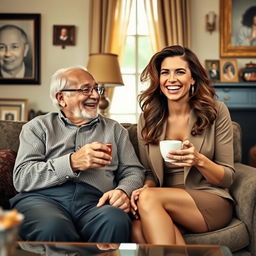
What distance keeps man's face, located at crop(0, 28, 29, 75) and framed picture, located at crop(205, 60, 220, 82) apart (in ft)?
6.47

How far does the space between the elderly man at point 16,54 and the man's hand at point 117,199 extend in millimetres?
3225

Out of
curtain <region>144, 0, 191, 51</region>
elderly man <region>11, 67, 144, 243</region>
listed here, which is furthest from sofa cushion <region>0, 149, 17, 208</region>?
curtain <region>144, 0, 191, 51</region>

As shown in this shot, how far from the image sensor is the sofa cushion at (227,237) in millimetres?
1812

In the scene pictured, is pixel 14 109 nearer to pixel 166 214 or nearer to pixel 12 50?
pixel 12 50

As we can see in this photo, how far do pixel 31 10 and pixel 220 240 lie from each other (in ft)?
12.4

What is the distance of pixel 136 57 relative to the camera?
5000mm

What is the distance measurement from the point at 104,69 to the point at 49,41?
1.22 m

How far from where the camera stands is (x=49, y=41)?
4.85 meters

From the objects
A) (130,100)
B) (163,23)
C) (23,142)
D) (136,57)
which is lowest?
(23,142)

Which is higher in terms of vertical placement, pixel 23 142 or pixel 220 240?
pixel 23 142

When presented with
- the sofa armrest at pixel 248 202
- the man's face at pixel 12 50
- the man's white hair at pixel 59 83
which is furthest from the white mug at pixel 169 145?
the man's face at pixel 12 50

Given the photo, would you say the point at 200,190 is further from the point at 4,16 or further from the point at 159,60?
the point at 4,16

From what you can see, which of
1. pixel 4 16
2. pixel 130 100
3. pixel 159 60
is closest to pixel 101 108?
pixel 130 100

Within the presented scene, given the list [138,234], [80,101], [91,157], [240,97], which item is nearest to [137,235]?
[138,234]
